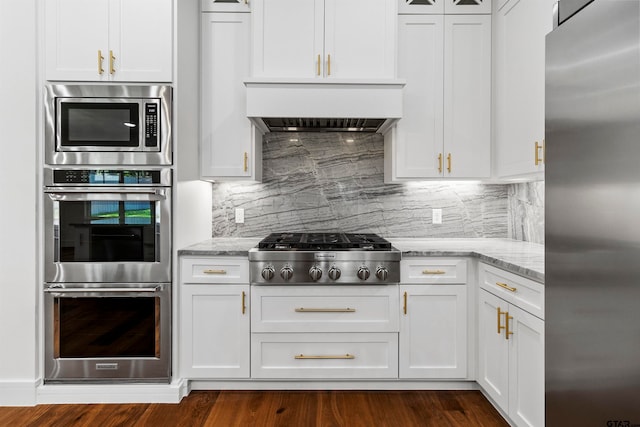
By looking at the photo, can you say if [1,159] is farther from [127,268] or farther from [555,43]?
[555,43]

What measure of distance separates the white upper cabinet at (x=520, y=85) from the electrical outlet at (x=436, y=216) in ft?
1.82

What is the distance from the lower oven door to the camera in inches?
93.0

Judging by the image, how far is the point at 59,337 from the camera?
2381 mm

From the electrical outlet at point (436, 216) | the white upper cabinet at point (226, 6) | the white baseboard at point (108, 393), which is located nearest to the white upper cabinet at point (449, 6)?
the white upper cabinet at point (226, 6)

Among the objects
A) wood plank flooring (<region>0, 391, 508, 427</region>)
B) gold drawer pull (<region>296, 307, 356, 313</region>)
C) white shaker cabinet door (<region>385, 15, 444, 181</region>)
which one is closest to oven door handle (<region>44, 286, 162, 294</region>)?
wood plank flooring (<region>0, 391, 508, 427</region>)

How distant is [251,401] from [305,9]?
249cm

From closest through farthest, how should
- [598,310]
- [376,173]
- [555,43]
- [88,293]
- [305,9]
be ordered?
[598,310] < [555,43] < [88,293] < [305,9] < [376,173]

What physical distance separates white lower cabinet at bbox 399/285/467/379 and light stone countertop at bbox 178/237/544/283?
0.73 feet

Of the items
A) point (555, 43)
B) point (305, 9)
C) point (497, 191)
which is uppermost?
point (305, 9)

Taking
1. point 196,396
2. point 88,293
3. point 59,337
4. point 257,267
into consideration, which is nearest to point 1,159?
point 88,293

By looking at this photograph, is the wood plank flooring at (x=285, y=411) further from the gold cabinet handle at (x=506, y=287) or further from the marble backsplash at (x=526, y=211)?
the marble backsplash at (x=526, y=211)

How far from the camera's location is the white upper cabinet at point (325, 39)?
2.58 m

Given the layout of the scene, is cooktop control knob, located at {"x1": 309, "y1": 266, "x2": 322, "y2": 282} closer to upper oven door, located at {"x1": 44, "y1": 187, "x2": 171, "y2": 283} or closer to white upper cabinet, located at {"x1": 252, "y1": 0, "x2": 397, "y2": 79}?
upper oven door, located at {"x1": 44, "y1": 187, "x2": 171, "y2": 283}

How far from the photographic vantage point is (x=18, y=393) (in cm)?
236
